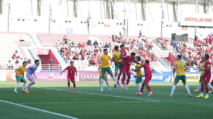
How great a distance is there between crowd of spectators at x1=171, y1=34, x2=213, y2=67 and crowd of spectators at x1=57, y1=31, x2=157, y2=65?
5.00 m

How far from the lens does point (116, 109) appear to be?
12102 millimetres

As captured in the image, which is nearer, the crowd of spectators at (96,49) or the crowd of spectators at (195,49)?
the crowd of spectators at (96,49)

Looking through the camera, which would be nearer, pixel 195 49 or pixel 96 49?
pixel 96 49

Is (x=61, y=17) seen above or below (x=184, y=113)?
above

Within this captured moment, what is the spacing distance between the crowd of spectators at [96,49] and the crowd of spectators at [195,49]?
5004 mm

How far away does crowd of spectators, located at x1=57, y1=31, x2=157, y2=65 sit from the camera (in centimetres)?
4609

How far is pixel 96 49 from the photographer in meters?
48.6

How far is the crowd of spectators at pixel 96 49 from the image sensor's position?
46094mm

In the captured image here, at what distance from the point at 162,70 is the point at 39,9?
23011mm

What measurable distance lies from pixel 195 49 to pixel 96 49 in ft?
58.9

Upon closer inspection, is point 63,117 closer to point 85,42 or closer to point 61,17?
point 85,42

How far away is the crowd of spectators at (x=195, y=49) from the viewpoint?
173 ft

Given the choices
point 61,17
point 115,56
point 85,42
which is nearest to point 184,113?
point 115,56

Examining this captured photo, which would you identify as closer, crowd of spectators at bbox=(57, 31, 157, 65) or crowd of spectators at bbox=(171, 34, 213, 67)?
crowd of spectators at bbox=(57, 31, 157, 65)
